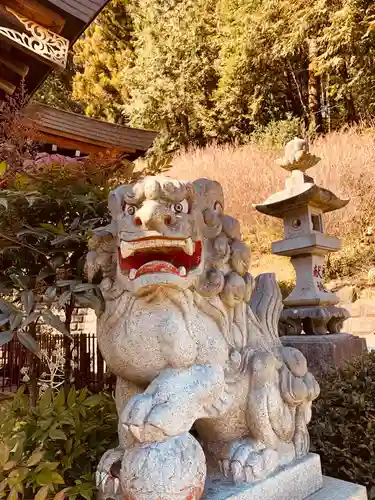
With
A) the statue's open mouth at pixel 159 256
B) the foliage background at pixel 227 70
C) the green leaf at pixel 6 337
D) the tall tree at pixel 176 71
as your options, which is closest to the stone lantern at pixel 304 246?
the statue's open mouth at pixel 159 256

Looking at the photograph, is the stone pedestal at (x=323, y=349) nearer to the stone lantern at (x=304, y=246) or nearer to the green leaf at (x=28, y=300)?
the stone lantern at (x=304, y=246)

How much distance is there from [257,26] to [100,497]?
11.0 meters

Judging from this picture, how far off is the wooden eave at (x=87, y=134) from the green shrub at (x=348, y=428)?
11.0ft

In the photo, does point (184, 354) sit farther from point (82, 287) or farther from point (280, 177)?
point (280, 177)

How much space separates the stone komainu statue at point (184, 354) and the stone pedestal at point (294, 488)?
34 millimetres

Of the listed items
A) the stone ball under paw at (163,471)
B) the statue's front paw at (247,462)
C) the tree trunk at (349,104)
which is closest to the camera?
the stone ball under paw at (163,471)

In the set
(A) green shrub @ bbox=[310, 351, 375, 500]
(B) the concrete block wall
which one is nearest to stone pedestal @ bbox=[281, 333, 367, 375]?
(A) green shrub @ bbox=[310, 351, 375, 500]

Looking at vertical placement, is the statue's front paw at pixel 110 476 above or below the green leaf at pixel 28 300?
below

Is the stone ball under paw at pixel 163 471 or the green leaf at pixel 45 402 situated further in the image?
the green leaf at pixel 45 402

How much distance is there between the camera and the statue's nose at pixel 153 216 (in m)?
1.19

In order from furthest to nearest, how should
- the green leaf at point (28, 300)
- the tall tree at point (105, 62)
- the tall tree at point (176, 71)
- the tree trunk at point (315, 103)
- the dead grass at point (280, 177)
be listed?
the tall tree at point (105, 62) → the tall tree at point (176, 71) → the tree trunk at point (315, 103) → the dead grass at point (280, 177) → the green leaf at point (28, 300)

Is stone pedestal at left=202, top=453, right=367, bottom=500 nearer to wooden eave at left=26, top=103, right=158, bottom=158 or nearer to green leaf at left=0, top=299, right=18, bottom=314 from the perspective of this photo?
green leaf at left=0, top=299, right=18, bottom=314

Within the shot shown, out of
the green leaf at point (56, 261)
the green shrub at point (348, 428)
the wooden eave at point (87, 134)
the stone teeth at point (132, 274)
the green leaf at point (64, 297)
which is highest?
the wooden eave at point (87, 134)

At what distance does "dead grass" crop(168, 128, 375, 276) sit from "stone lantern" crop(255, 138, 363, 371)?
337 cm
